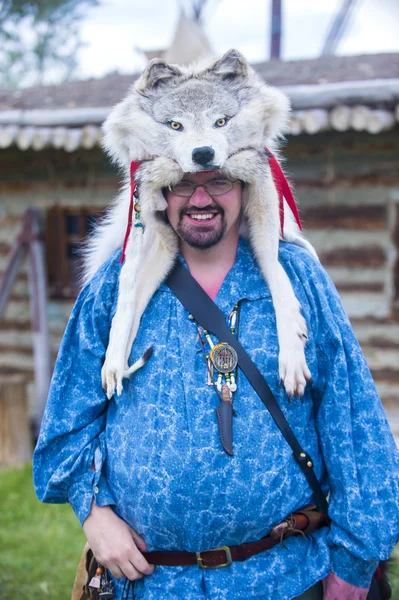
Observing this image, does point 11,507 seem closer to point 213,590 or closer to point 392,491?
point 213,590

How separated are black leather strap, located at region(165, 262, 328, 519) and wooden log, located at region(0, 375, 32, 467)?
4148mm

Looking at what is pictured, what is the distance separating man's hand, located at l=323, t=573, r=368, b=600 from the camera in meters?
→ 1.89

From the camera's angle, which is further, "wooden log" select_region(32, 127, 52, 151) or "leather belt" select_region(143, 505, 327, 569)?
"wooden log" select_region(32, 127, 52, 151)

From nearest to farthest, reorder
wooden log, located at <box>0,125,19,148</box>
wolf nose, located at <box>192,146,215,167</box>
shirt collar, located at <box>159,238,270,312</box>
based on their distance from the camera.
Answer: wolf nose, located at <box>192,146,215,167</box> → shirt collar, located at <box>159,238,270,312</box> → wooden log, located at <box>0,125,19,148</box>

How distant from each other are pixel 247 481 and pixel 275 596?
14.4 inches

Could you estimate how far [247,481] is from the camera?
181 cm

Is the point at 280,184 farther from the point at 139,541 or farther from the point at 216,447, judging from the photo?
the point at 139,541

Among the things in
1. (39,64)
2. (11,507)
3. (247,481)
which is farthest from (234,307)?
(39,64)

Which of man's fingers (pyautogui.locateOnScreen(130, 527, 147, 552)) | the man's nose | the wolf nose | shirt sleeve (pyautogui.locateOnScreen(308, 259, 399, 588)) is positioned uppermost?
the wolf nose

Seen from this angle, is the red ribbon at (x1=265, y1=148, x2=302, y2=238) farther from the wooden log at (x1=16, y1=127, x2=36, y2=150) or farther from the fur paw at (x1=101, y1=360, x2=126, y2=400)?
the wooden log at (x1=16, y1=127, x2=36, y2=150)

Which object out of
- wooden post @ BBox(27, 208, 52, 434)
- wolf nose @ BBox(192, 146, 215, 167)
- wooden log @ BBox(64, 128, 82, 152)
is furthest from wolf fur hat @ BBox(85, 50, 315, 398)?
wooden post @ BBox(27, 208, 52, 434)

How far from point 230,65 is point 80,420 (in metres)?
1.24

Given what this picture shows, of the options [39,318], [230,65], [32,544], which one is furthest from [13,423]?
[230,65]

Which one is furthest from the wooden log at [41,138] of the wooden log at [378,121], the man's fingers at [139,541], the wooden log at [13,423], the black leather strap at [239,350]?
the man's fingers at [139,541]
